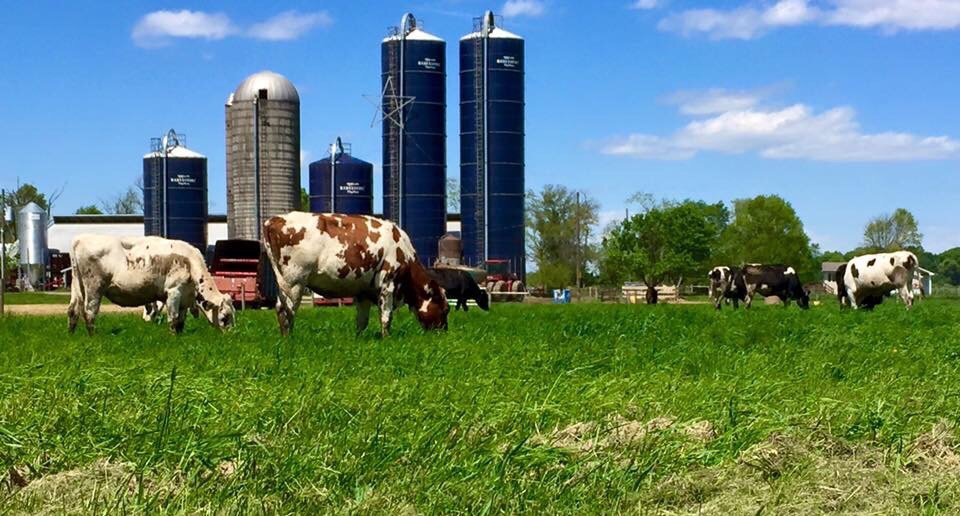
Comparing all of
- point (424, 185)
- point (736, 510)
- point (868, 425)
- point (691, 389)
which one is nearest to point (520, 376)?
point (691, 389)

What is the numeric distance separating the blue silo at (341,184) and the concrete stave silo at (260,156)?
5.95 m

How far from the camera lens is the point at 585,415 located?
19.0 ft

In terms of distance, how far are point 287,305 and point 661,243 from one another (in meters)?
75.6

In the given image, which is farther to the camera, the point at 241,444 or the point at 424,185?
the point at 424,185

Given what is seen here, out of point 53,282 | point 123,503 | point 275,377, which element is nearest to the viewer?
point 123,503

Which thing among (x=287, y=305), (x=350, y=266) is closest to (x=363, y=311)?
(x=350, y=266)

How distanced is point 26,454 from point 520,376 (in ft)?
13.0

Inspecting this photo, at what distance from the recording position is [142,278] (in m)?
15.4

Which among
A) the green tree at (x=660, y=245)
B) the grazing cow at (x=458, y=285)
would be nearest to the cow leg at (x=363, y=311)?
the grazing cow at (x=458, y=285)

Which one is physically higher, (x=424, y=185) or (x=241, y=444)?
(x=424, y=185)

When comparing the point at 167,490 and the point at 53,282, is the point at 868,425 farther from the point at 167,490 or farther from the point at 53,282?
the point at 53,282

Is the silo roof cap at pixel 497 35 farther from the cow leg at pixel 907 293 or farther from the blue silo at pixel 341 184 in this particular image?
the cow leg at pixel 907 293

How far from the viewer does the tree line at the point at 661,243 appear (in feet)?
285

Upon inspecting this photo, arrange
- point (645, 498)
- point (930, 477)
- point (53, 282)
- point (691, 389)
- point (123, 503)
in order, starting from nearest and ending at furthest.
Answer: point (123, 503) < point (645, 498) < point (930, 477) < point (691, 389) < point (53, 282)
